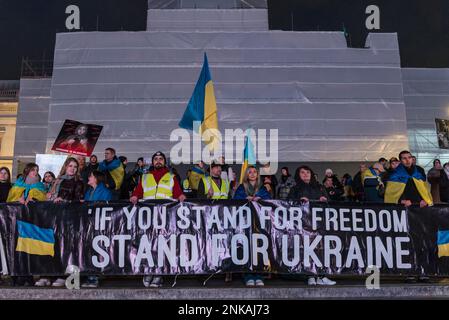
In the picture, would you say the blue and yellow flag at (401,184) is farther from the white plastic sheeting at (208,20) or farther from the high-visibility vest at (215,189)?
the white plastic sheeting at (208,20)

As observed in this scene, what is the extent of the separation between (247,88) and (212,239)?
455 inches

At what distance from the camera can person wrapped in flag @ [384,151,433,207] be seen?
5.76 meters

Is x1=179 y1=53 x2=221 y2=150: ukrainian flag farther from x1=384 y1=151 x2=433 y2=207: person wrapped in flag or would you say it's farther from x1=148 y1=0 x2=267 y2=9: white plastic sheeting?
x1=148 y1=0 x2=267 y2=9: white plastic sheeting

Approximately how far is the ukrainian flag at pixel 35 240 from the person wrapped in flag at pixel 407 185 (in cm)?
451

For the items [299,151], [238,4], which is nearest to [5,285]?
[299,151]

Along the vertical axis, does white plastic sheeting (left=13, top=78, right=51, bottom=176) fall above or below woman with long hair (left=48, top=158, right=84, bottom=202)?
above

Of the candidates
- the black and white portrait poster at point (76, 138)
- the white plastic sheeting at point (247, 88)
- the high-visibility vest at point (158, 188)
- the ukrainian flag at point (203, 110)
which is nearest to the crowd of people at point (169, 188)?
the high-visibility vest at point (158, 188)

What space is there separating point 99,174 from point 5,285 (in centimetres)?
178

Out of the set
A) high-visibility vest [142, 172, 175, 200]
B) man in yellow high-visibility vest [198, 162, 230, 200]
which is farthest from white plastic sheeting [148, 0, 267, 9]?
high-visibility vest [142, 172, 175, 200]

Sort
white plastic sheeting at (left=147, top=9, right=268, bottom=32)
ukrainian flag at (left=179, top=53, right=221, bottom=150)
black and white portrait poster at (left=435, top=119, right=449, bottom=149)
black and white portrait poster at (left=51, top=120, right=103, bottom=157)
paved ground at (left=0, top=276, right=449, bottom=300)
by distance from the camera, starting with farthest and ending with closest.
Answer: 1. black and white portrait poster at (left=435, top=119, right=449, bottom=149)
2. white plastic sheeting at (left=147, top=9, right=268, bottom=32)
3. black and white portrait poster at (left=51, top=120, right=103, bottom=157)
4. ukrainian flag at (left=179, top=53, right=221, bottom=150)
5. paved ground at (left=0, top=276, right=449, bottom=300)

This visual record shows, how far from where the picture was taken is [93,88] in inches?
645

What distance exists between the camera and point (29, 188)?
19.6ft

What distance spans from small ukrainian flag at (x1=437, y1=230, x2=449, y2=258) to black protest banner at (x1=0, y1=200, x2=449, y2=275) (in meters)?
0.03

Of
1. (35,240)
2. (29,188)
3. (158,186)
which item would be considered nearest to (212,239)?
(158,186)
